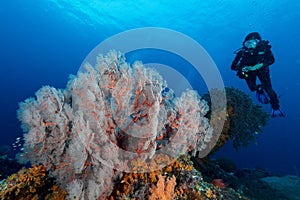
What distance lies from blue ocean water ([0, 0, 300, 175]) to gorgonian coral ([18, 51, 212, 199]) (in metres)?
32.5

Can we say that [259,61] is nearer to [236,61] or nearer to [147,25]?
[236,61]

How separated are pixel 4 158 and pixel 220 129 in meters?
12.5

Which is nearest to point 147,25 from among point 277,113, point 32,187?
point 277,113

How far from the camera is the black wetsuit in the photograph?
8.67 meters

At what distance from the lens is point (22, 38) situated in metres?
65.4

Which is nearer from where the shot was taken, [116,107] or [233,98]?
[116,107]

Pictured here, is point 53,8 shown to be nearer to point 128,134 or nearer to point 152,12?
Answer: point 152,12

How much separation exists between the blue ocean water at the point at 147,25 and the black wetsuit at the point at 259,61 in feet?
84.8

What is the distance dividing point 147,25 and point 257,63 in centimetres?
3702

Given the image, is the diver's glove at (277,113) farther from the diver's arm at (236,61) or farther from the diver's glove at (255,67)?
the diver's arm at (236,61)

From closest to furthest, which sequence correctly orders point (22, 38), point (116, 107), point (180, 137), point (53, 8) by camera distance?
point (116, 107) → point (180, 137) → point (53, 8) → point (22, 38)

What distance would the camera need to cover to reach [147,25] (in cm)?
4281

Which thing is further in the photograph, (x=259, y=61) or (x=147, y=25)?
(x=147, y=25)

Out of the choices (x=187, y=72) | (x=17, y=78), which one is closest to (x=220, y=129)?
(x=17, y=78)
